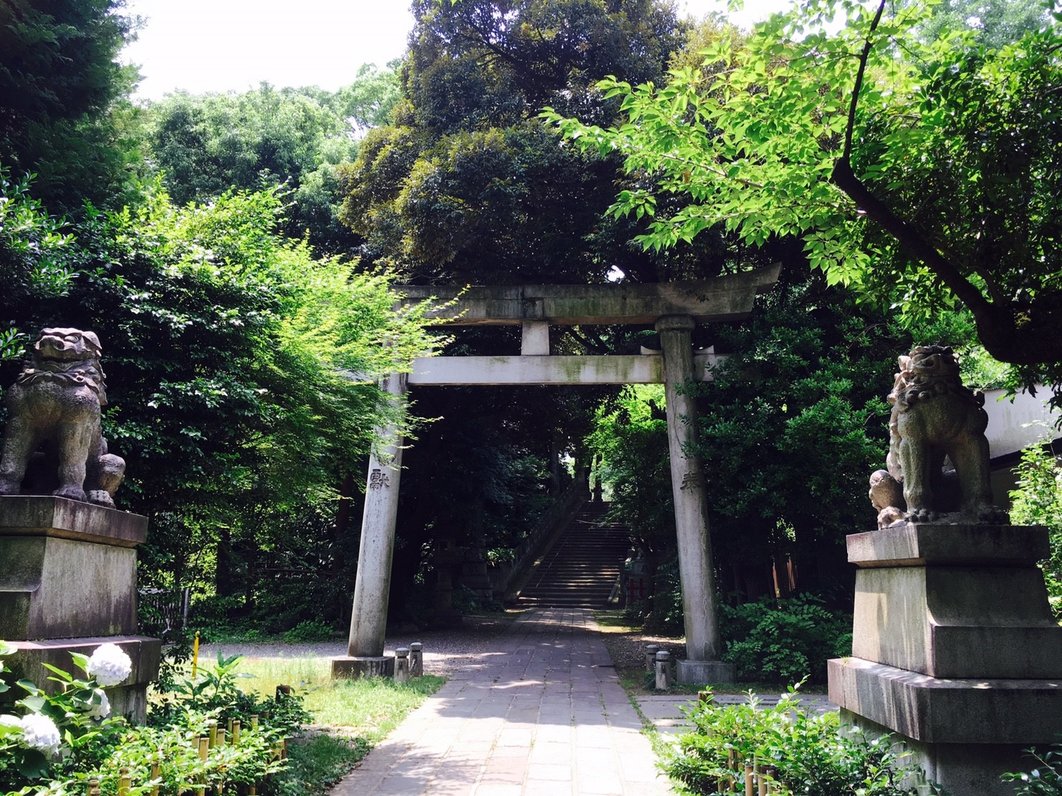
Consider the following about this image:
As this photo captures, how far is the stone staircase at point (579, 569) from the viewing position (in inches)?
920

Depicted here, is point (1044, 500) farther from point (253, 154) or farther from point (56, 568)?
point (253, 154)

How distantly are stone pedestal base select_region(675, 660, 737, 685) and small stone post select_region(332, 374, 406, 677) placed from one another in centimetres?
373

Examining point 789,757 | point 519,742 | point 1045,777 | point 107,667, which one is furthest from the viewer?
point 519,742

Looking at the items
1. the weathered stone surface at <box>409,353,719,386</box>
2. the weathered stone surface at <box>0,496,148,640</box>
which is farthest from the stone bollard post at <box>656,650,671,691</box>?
the weathered stone surface at <box>0,496,148,640</box>

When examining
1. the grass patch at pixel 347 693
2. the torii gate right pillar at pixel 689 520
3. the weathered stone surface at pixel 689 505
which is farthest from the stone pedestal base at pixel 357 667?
the weathered stone surface at pixel 689 505

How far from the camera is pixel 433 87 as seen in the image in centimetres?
1130

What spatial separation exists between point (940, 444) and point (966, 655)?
3.64 feet

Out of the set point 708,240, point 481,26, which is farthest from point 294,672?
point 481,26

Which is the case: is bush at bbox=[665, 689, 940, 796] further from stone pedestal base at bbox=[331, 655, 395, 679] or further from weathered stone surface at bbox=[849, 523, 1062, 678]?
stone pedestal base at bbox=[331, 655, 395, 679]

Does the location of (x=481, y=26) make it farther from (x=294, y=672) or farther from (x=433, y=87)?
(x=294, y=672)

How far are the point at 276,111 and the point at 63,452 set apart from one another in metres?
14.8

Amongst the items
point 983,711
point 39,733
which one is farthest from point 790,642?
point 39,733

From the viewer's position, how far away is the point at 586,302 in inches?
416

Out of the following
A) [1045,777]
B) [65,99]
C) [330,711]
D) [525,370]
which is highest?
[65,99]
